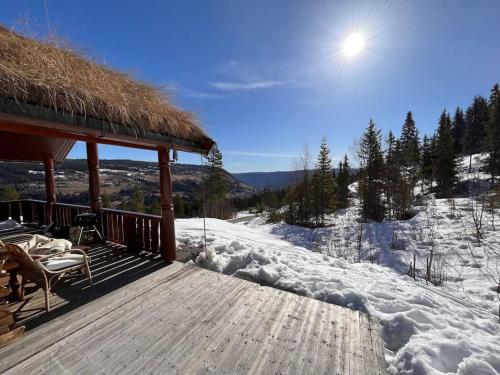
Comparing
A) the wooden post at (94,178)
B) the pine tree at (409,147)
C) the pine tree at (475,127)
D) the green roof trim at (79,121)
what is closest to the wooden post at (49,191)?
the wooden post at (94,178)

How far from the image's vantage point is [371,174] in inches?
860

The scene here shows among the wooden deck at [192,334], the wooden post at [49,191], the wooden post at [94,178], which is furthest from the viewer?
the wooden post at [49,191]

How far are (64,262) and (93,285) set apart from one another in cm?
60

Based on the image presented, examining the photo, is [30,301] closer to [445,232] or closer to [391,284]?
[391,284]

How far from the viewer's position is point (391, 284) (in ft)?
12.6

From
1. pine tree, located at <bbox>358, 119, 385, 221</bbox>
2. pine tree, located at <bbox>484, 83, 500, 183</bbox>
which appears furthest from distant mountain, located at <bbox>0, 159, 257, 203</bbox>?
pine tree, located at <bbox>484, 83, 500, 183</bbox>

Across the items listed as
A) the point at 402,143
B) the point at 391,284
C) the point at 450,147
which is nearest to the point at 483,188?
the point at 450,147

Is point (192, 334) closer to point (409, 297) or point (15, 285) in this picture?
point (15, 285)

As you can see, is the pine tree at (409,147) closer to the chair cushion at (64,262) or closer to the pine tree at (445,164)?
the pine tree at (445,164)

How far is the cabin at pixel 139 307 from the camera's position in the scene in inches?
85.1

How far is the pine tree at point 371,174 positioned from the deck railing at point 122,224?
62.6 feet

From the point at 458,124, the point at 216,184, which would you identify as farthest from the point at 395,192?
the point at 458,124

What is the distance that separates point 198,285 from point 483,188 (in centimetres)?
3115

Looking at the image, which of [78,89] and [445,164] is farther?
[445,164]
